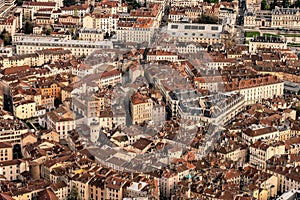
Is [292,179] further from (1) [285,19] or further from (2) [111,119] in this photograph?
(1) [285,19]

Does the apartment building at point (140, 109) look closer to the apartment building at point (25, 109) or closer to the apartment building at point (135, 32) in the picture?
the apartment building at point (25, 109)

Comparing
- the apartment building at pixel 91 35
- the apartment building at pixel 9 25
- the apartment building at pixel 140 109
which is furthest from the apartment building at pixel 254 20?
the apartment building at pixel 140 109

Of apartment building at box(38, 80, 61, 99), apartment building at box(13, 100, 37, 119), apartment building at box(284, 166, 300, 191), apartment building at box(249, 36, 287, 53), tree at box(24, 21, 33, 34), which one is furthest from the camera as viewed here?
tree at box(24, 21, 33, 34)

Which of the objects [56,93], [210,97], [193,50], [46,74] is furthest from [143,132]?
[193,50]

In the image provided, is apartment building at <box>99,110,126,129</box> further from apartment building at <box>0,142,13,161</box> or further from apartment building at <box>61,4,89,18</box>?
apartment building at <box>61,4,89,18</box>

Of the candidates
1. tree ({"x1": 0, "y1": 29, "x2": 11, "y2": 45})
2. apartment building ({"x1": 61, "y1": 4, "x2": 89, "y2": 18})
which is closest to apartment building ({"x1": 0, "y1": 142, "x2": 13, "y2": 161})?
tree ({"x1": 0, "y1": 29, "x2": 11, "y2": 45})
